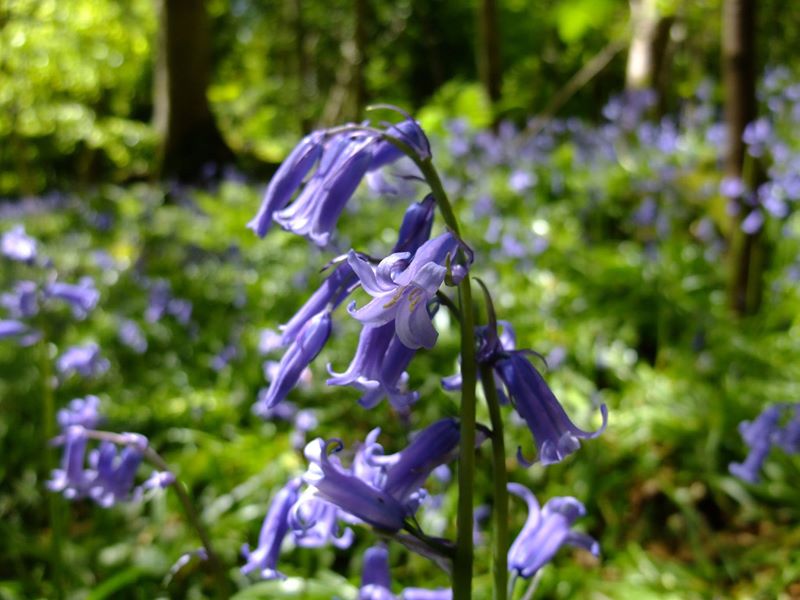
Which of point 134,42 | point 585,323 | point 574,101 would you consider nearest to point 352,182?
point 585,323

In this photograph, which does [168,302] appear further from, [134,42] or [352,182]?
[352,182]

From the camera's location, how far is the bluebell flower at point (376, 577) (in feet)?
4.14

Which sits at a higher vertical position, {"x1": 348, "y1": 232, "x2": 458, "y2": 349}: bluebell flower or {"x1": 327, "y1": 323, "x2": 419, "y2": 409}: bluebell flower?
{"x1": 348, "y1": 232, "x2": 458, "y2": 349}: bluebell flower

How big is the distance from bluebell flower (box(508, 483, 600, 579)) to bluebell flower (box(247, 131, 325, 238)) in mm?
585

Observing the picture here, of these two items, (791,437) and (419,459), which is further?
(791,437)

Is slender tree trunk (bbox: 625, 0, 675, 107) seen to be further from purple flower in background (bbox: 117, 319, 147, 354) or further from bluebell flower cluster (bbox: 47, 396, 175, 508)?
bluebell flower cluster (bbox: 47, 396, 175, 508)

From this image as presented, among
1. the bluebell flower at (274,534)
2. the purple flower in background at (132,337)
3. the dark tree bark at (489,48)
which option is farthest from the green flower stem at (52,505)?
the dark tree bark at (489,48)

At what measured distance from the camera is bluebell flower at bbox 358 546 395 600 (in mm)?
1262

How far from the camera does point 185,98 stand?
40.2 feet

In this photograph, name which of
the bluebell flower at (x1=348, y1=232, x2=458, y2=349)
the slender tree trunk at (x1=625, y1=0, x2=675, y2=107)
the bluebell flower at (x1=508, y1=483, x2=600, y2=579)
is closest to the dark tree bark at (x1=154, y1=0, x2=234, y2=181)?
the slender tree trunk at (x1=625, y1=0, x2=675, y2=107)

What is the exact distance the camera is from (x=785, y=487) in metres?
2.85

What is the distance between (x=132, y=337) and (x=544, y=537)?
405cm

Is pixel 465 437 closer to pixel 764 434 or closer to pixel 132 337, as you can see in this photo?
pixel 764 434

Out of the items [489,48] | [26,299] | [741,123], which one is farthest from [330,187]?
[489,48]
